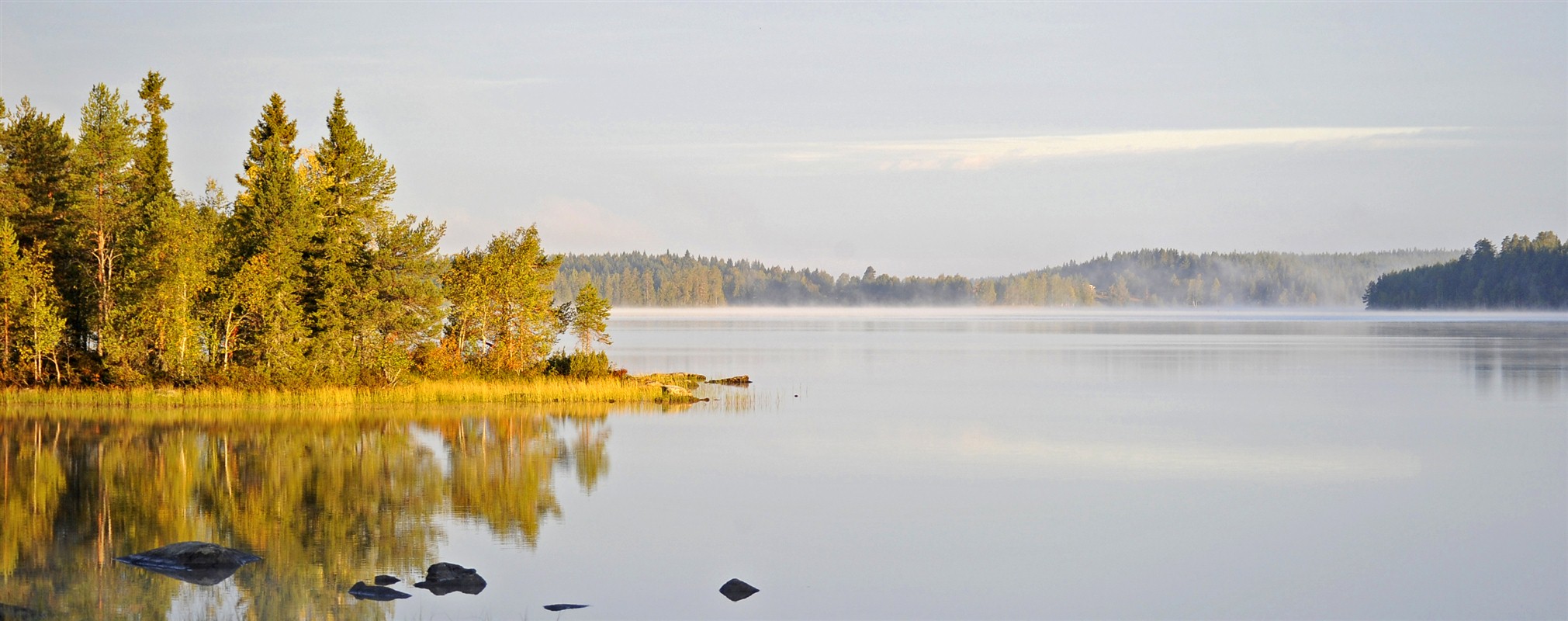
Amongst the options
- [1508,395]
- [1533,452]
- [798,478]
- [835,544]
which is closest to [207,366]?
[798,478]

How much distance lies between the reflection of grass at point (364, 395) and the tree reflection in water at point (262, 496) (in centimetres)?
232

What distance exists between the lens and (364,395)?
140 feet

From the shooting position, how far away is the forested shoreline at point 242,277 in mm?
40312

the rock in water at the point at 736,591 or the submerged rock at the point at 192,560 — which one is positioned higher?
the submerged rock at the point at 192,560

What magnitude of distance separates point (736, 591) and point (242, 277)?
27813mm

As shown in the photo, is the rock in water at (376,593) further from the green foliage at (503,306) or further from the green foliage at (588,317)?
the green foliage at (588,317)

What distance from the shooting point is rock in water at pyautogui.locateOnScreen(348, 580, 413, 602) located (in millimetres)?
16453

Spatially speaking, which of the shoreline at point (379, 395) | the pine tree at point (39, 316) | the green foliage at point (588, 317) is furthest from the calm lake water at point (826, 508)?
the green foliage at point (588, 317)

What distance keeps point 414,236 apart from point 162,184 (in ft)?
36.8

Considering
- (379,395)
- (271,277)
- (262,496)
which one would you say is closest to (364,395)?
(379,395)

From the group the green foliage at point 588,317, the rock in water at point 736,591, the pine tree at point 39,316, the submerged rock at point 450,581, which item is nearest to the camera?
the submerged rock at point 450,581

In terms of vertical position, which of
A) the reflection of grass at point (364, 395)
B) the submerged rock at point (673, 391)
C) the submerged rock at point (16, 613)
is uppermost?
the reflection of grass at point (364, 395)

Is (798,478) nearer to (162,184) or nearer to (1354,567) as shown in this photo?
(1354,567)

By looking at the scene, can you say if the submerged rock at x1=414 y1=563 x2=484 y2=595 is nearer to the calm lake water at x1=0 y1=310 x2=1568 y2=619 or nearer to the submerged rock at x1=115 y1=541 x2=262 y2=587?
the calm lake water at x1=0 y1=310 x2=1568 y2=619
